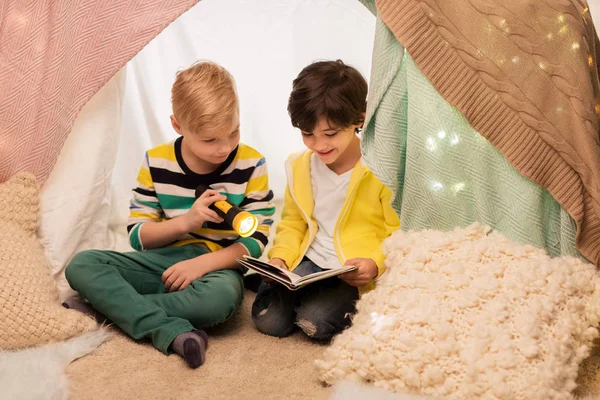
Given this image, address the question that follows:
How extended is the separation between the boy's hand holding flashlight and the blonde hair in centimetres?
16

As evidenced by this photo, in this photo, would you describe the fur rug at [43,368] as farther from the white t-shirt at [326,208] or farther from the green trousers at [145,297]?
the white t-shirt at [326,208]

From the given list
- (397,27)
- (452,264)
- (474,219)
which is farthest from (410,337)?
(397,27)

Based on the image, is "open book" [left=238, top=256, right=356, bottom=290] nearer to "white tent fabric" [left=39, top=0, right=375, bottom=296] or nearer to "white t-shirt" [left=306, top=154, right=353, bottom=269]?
"white t-shirt" [left=306, top=154, right=353, bottom=269]

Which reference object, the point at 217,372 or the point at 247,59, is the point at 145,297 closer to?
the point at 217,372

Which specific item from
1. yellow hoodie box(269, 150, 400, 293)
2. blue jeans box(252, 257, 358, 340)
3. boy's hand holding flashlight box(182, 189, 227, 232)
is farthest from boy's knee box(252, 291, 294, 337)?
boy's hand holding flashlight box(182, 189, 227, 232)

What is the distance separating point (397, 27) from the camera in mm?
1252

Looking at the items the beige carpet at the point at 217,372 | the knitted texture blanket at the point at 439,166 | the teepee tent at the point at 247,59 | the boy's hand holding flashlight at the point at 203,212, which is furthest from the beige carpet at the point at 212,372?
the teepee tent at the point at 247,59

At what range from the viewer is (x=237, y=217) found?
55.9 inches

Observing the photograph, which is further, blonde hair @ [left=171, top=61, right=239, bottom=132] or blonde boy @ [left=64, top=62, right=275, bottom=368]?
blonde hair @ [left=171, top=61, right=239, bottom=132]

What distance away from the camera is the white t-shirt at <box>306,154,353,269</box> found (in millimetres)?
1526

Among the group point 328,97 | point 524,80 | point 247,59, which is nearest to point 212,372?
point 328,97

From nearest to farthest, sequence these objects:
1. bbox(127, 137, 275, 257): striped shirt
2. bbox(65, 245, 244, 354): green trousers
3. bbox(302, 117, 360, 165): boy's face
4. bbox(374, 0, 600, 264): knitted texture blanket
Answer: bbox(374, 0, 600, 264): knitted texture blanket, bbox(65, 245, 244, 354): green trousers, bbox(302, 117, 360, 165): boy's face, bbox(127, 137, 275, 257): striped shirt

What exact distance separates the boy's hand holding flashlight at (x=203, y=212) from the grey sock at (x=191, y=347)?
283 millimetres

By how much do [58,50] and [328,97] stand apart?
2.17ft
